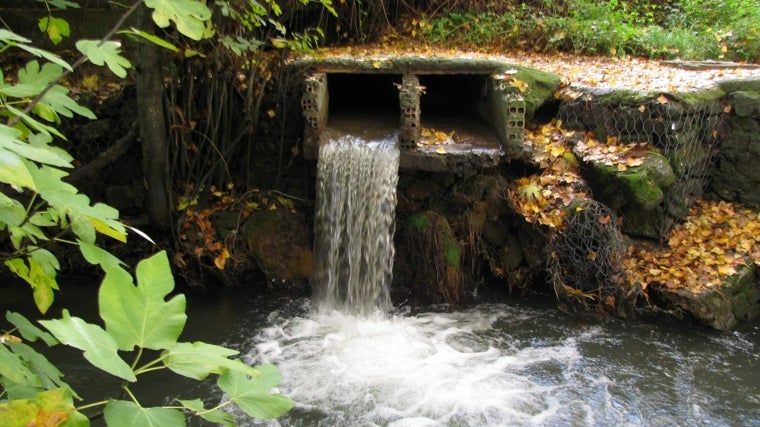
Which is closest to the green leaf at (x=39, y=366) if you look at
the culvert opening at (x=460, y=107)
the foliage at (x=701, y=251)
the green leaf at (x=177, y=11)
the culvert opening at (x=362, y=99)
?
the green leaf at (x=177, y=11)

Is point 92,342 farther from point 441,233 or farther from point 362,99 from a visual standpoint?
point 362,99

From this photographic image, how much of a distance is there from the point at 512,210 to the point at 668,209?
161 centimetres

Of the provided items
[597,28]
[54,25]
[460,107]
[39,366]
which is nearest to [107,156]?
[54,25]

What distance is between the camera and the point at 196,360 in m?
0.91

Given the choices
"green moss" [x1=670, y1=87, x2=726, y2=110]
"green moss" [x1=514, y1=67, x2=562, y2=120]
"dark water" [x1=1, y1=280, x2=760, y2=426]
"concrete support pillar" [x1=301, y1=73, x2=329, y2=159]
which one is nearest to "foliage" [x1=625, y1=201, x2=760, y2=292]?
"dark water" [x1=1, y1=280, x2=760, y2=426]

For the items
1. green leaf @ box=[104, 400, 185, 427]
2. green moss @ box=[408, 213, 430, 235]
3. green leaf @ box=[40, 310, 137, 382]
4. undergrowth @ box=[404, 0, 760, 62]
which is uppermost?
undergrowth @ box=[404, 0, 760, 62]

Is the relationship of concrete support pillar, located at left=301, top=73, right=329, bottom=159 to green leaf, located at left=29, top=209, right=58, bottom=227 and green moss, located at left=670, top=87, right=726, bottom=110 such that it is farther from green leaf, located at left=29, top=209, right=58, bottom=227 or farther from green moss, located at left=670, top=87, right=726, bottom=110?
green leaf, located at left=29, top=209, right=58, bottom=227

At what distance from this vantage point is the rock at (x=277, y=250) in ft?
19.1

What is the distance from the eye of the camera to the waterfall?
5.40m

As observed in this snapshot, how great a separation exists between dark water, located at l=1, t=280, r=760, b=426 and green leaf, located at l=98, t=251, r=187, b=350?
3.06 meters

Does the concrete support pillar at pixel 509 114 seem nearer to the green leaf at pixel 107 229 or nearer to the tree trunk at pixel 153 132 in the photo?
the tree trunk at pixel 153 132

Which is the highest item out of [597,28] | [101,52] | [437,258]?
A: [597,28]

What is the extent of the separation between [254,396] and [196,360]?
14cm

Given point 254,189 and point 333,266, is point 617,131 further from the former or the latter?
point 254,189
